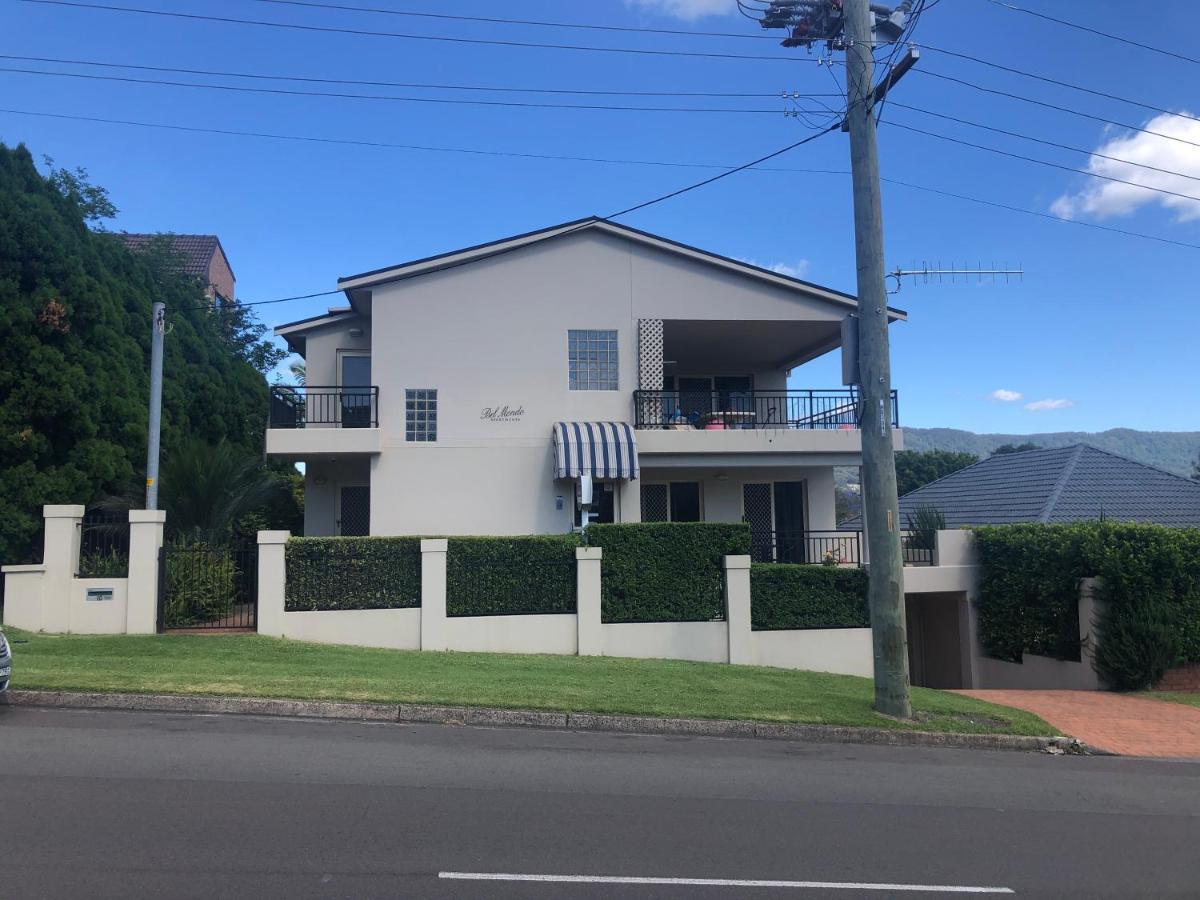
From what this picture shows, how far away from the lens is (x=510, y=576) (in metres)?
14.2

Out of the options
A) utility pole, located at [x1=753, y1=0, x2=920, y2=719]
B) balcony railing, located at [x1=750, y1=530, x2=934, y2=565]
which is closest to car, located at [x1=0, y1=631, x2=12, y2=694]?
utility pole, located at [x1=753, y1=0, x2=920, y2=719]

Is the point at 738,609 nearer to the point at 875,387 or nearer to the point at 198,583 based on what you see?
the point at 875,387

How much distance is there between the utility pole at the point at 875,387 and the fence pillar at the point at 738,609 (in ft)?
14.4

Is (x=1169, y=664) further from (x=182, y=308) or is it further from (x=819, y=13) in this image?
(x=182, y=308)

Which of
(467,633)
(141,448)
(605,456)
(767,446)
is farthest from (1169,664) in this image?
(141,448)

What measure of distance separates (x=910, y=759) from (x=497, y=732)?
421 centimetres

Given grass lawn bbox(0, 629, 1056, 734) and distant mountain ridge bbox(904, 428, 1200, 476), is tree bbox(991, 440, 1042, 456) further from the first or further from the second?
distant mountain ridge bbox(904, 428, 1200, 476)

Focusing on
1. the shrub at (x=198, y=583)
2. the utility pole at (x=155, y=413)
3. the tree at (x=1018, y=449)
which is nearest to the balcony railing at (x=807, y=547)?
the tree at (x=1018, y=449)

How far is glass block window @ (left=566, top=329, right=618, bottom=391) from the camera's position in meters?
18.8

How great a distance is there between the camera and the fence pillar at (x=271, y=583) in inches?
530

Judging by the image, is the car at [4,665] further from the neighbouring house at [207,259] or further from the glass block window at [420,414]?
the neighbouring house at [207,259]

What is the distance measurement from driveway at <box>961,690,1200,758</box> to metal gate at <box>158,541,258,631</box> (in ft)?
38.2

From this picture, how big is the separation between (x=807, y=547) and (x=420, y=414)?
29.9 ft

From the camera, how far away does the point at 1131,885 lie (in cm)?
535
